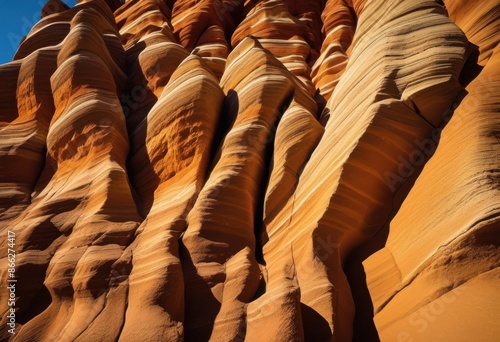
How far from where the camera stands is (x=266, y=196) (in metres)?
8.05

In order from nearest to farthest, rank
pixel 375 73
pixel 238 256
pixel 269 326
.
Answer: pixel 269 326
pixel 238 256
pixel 375 73

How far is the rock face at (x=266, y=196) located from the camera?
5.31 meters

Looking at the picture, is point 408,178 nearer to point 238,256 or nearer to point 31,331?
point 238,256

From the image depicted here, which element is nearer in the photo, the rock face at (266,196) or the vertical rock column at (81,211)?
the rock face at (266,196)

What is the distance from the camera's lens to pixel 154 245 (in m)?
7.08

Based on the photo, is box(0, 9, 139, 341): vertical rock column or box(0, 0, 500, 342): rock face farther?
box(0, 9, 139, 341): vertical rock column

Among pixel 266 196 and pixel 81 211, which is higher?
pixel 81 211

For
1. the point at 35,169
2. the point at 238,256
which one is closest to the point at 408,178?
the point at 238,256

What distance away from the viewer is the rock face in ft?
17.4

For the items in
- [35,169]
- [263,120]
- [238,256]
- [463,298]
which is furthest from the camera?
[35,169]

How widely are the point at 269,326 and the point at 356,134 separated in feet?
13.0

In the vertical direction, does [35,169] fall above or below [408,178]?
above

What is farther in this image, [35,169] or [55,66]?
[55,66]

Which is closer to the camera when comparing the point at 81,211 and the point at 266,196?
the point at 266,196
